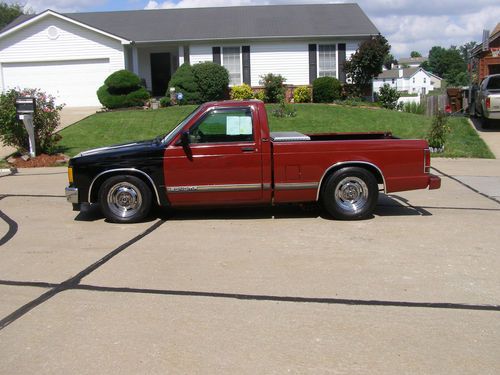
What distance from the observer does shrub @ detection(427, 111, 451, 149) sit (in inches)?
580

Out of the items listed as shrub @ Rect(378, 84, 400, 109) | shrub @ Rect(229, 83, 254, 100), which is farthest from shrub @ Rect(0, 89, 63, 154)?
shrub @ Rect(378, 84, 400, 109)

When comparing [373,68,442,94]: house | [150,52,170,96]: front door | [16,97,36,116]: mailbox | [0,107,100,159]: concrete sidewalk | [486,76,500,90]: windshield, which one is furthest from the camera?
[373,68,442,94]: house

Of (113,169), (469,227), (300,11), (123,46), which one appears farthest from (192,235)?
(300,11)

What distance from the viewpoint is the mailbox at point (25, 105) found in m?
13.8

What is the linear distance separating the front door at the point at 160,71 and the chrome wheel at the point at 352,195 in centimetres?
2350

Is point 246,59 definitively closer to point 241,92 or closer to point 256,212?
point 241,92

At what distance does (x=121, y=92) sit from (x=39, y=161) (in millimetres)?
10474

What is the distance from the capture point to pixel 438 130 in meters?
14.9

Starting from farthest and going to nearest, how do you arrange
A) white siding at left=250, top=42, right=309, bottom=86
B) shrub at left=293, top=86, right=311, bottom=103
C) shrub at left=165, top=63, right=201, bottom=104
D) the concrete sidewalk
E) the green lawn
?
white siding at left=250, top=42, right=309, bottom=86 → shrub at left=293, top=86, right=311, bottom=103 → shrub at left=165, top=63, right=201, bottom=104 → the concrete sidewalk → the green lawn

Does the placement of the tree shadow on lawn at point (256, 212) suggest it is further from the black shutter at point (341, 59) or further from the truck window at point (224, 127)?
the black shutter at point (341, 59)

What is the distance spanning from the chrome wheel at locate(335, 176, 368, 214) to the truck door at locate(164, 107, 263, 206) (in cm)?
113

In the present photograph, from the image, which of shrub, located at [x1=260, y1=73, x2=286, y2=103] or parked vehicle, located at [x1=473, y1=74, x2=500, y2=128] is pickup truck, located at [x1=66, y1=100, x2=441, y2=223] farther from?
shrub, located at [x1=260, y1=73, x2=286, y2=103]

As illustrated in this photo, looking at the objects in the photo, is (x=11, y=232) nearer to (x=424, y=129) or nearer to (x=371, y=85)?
(x=424, y=129)

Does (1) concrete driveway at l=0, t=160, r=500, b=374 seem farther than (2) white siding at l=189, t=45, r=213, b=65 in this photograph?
No
